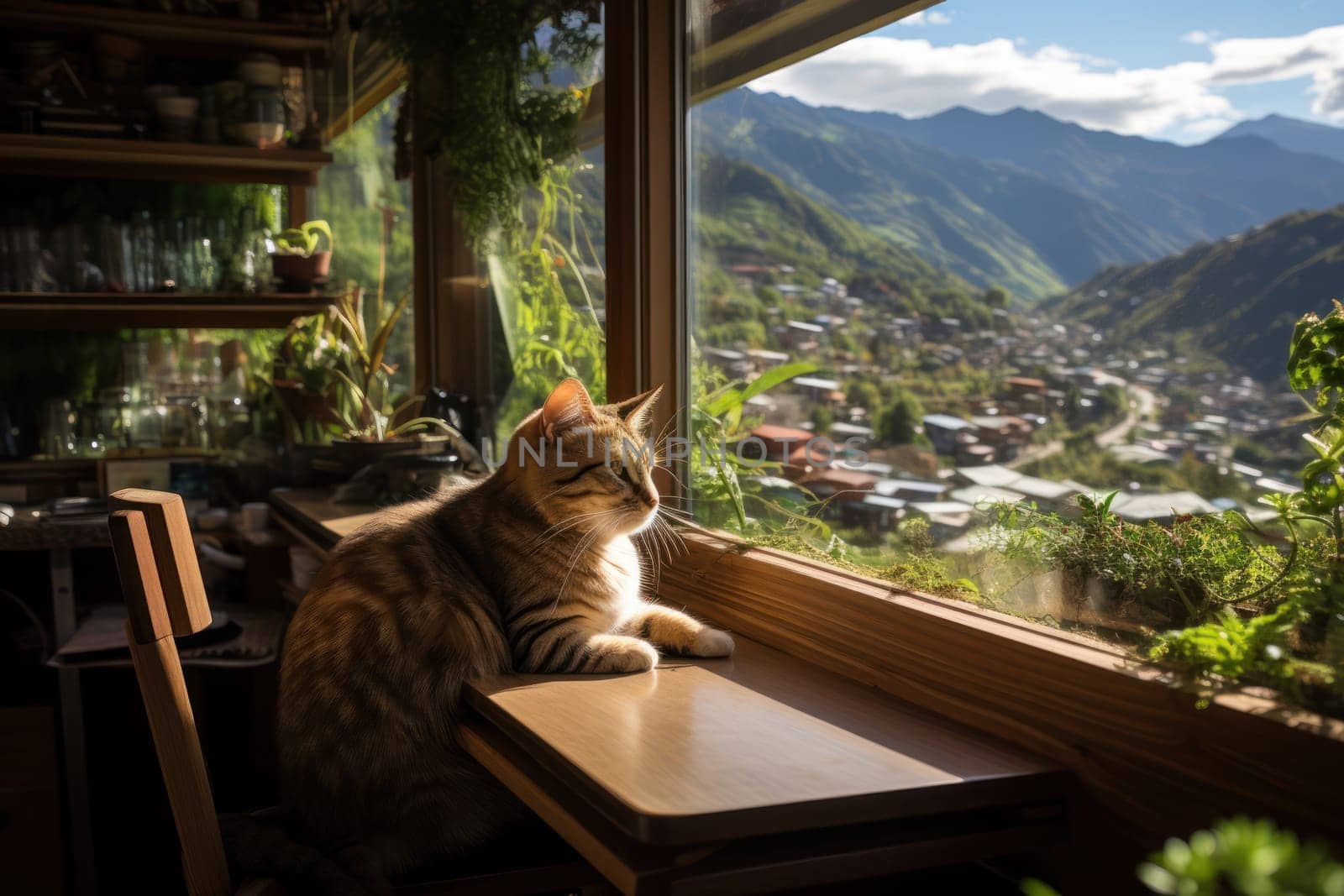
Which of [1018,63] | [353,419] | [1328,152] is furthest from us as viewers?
[353,419]

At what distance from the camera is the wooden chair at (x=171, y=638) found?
127 cm

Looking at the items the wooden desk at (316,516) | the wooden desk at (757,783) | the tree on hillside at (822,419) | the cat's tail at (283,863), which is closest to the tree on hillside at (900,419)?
the tree on hillside at (822,419)

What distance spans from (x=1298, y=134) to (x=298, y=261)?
10.1 feet

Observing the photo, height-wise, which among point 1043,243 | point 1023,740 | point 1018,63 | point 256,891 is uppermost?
point 1018,63

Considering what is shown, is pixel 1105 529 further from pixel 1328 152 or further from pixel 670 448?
pixel 670 448

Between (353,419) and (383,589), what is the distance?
1928 millimetres

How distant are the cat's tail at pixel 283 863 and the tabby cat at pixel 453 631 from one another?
0.04m

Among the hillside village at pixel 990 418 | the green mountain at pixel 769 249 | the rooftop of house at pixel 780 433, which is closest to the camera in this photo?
the hillside village at pixel 990 418

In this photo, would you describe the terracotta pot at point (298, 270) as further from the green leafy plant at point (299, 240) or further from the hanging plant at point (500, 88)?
the hanging plant at point (500, 88)

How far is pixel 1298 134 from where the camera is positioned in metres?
1.19

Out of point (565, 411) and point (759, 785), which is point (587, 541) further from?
point (759, 785)

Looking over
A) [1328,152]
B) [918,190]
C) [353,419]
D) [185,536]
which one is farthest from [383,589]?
[353,419]

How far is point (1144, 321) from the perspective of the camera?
4.42 ft

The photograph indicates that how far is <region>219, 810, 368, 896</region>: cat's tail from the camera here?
139 centimetres
